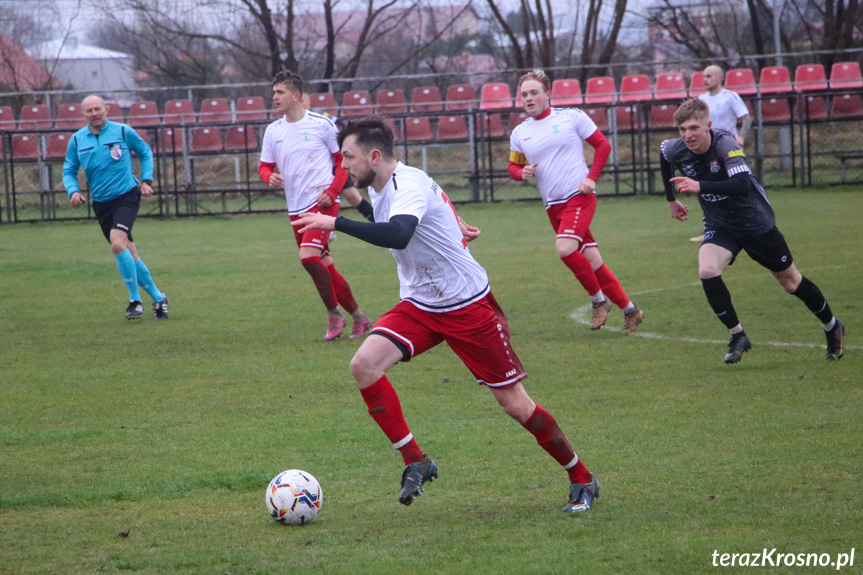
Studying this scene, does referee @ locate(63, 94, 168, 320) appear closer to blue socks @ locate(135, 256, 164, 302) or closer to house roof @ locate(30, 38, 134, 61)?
blue socks @ locate(135, 256, 164, 302)

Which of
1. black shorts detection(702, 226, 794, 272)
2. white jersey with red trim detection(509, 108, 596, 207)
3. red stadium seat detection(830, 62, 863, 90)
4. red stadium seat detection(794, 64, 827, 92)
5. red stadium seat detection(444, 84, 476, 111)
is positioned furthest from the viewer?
red stadium seat detection(444, 84, 476, 111)

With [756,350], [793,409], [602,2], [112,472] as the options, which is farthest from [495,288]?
[602,2]

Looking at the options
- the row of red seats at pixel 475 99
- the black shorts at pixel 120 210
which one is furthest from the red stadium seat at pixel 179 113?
the black shorts at pixel 120 210

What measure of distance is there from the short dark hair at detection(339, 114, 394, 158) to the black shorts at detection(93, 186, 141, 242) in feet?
21.2

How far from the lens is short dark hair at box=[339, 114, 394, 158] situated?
4.55 m

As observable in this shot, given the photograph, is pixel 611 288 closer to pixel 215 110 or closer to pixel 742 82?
pixel 742 82

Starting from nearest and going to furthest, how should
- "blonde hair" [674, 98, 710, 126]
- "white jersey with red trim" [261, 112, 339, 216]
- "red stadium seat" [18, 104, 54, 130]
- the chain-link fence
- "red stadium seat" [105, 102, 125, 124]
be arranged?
"blonde hair" [674, 98, 710, 126], "white jersey with red trim" [261, 112, 339, 216], the chain-link fence, "red stadium seat" [105, 102, 125, 124], "red stadium seat" [18, 104, 54, 130]

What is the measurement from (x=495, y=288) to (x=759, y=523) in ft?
26.1

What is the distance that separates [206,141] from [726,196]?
20.2m

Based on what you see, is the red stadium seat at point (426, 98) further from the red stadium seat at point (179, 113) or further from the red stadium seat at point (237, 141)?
the red stadium seat at point (179, 113)

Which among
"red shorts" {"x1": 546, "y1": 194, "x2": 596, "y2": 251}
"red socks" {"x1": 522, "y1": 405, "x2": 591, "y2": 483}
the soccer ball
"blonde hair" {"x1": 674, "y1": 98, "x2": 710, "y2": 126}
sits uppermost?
"blonde hair" {"x1": 674, "y1": 98, "x2": 710, "y2": 126}

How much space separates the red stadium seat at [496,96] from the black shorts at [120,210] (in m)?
17.2

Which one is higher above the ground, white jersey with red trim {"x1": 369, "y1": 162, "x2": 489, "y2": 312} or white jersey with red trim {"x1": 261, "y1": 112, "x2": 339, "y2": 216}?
white jersey with red trim {"x1": 261, "y1": 112, "x2": 339, "y2": 216}

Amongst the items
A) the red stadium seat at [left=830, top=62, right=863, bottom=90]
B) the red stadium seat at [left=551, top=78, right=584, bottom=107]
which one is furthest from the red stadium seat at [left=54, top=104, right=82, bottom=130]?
the red stadium seat at [left=830, top=62, right=863, bottom=90]
